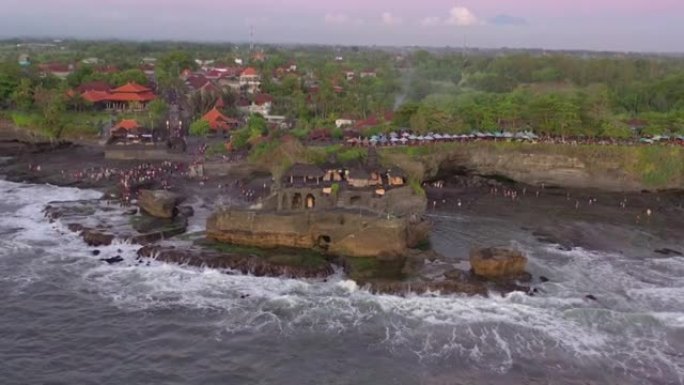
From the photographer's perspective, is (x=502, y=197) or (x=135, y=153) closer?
(x=502, y=197)

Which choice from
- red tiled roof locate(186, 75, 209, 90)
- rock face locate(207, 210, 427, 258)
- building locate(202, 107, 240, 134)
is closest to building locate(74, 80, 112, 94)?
red tiled roof locate(186, 75, 209, 90)

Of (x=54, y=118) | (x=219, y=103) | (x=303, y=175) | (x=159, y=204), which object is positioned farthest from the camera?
(x=219, y=103)

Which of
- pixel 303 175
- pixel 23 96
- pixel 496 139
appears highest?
pixel 496 139

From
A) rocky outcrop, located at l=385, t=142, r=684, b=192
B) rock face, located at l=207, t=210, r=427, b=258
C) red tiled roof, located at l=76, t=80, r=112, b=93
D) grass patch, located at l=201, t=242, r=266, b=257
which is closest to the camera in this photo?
rock face, located at l=207, t=210, r=427, b=258

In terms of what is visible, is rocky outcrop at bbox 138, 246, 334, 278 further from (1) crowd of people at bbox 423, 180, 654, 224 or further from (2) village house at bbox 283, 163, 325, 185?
(1) crowd of people at bbox 423, 180, 654, 224

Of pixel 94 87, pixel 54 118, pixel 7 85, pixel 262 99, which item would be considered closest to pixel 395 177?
pixel 54 118

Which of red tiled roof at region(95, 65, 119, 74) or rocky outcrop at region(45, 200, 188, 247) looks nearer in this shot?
rocky outcrop at region(45, 200, 188, 247)

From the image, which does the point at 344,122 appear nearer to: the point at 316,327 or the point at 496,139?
the point at 496,139

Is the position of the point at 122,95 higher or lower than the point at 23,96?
higher
